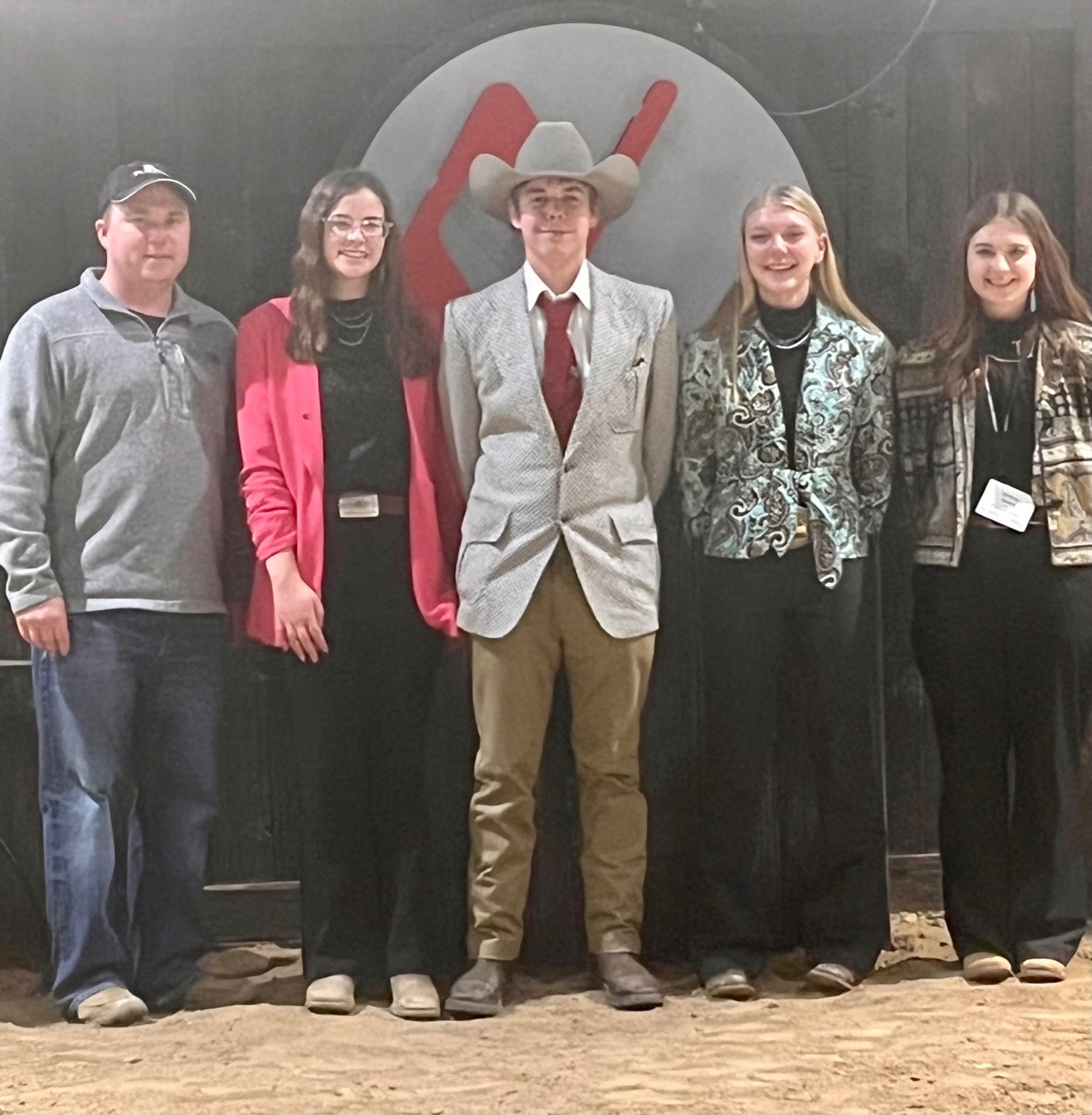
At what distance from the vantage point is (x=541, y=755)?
366cm

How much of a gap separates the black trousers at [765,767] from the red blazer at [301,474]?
2.11 feet

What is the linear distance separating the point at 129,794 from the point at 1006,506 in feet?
7.01

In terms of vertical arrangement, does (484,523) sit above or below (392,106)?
below

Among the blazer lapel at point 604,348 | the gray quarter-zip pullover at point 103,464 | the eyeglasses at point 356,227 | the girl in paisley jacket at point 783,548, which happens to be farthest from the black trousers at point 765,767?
the gray quarter-zip pullover at point 103,464

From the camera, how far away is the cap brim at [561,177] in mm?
3641

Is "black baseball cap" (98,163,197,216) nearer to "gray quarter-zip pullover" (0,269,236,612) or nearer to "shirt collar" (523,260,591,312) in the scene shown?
"gray quarter-zip pullover" (0,269,236,612)

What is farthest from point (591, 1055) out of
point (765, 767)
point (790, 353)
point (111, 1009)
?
point (790, 353)

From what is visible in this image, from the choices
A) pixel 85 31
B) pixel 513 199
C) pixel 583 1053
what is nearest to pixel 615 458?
pixel 513 199

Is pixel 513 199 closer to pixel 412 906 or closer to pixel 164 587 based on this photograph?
pixel 164 587

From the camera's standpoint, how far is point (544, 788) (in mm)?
3793

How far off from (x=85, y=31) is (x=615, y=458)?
63.5 inches

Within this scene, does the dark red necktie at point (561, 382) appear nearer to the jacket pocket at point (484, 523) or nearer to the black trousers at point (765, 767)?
the jacket pocket at point (484, 523)

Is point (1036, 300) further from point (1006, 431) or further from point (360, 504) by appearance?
point (360, 504)

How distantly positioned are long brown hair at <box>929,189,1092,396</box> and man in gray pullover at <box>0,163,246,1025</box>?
1.71 metres
